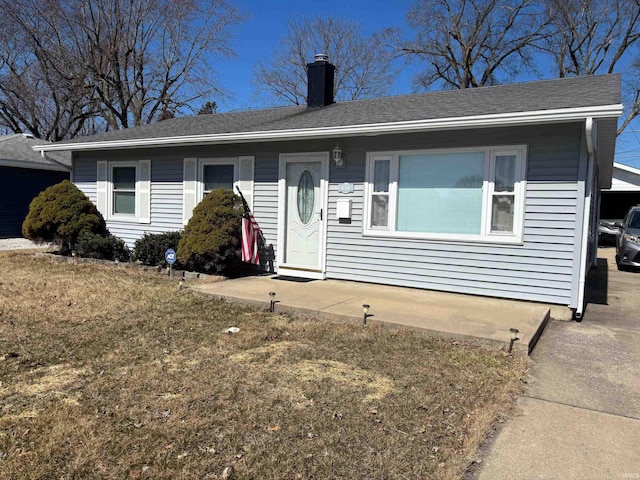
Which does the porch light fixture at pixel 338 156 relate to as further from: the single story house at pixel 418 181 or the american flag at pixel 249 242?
the american flag at pixel 249 242

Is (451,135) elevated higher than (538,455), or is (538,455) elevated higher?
(451,135)

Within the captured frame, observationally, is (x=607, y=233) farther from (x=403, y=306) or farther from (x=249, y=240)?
(x=403, y=306)

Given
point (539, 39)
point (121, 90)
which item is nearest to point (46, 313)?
point (121, 90)

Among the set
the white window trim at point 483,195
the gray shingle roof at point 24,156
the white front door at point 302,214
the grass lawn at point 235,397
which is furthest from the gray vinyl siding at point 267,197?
the gray shingle roof at point 24,156

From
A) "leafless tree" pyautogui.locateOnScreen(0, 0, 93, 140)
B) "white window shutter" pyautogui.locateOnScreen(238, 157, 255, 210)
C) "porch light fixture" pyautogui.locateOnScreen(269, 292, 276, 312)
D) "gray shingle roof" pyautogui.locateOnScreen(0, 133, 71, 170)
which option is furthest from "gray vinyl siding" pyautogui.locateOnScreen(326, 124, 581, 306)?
"leafless tree" pyautogui.locateOnScreen(0, 0, 93, 140)

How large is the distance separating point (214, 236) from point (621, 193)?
1945 centimetres

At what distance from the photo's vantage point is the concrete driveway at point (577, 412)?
8.86ft

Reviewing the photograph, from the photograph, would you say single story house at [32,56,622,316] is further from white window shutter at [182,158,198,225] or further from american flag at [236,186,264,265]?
american flag at [236,186,264,265]

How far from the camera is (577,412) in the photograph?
3.43m

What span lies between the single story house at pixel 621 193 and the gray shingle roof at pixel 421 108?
13.4m

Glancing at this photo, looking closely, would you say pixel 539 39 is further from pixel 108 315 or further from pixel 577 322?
pixel 108 315

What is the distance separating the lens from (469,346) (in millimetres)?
4777

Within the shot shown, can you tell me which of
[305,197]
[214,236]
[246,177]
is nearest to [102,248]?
[214,236]

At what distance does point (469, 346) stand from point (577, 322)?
90.2 inches
